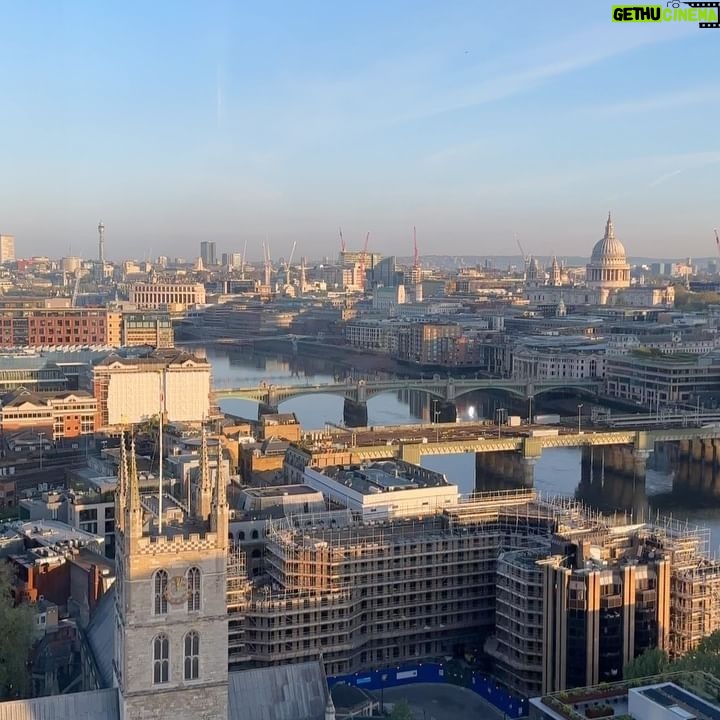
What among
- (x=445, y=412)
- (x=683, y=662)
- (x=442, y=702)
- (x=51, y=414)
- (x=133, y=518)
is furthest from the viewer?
(x=445, y=412)

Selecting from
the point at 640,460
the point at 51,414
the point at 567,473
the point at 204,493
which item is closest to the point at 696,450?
the point at 640,460

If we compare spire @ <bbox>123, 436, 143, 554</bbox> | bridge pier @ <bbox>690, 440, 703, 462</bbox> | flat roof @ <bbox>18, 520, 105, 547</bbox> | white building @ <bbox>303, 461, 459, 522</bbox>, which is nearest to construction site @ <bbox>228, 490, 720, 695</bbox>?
white building @ <bbox>303, 461, 459, 522</bbox>

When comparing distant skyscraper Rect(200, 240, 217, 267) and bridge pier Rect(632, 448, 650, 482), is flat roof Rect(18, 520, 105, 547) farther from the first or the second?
distant skyscraper Rect(200, 240, 217, 267)

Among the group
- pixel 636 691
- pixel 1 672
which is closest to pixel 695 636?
pixel 636 691

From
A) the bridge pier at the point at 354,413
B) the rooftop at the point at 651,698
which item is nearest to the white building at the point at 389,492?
the rooftop at the point at 651,698

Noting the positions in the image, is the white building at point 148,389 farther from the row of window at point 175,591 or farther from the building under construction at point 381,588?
the row of window at point 175,591

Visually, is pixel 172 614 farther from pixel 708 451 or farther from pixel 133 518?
pixel 708 451
